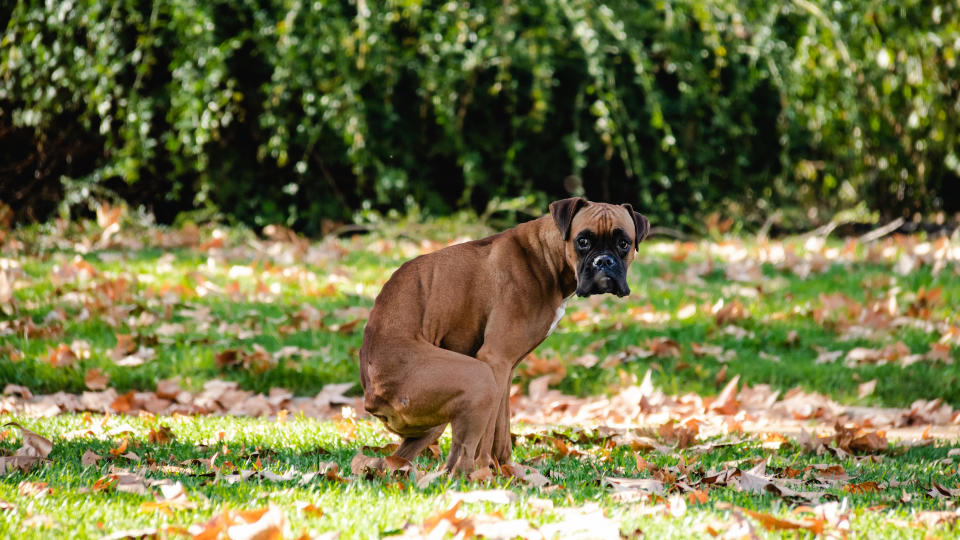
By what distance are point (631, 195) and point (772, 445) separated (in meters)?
7.98

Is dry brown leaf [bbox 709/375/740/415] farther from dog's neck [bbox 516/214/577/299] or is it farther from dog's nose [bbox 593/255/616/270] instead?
dog's nose [bbox 593/255/616/270]

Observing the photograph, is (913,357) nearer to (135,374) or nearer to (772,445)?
(772,445)

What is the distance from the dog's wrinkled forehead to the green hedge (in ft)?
21.2

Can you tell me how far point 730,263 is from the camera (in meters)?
9.97

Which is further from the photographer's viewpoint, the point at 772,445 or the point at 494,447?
the point at 772,445

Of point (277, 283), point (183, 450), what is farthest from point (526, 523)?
point (277, 283)

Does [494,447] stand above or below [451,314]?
below

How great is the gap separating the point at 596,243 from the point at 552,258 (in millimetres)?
223

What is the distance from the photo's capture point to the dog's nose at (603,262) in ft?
13.8

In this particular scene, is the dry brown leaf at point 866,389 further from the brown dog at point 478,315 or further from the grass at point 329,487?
the brown dog at point 478,315

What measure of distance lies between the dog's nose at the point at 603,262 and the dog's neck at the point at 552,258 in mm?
158

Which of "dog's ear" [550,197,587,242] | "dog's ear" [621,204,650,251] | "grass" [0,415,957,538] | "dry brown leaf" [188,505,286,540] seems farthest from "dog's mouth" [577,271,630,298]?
"dry brown leaf" [188,505,286,540]

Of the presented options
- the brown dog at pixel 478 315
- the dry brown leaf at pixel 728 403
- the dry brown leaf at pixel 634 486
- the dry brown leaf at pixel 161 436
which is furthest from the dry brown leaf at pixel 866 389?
the dry brown leaf at pixel 161 436

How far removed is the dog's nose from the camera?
4.20 m
